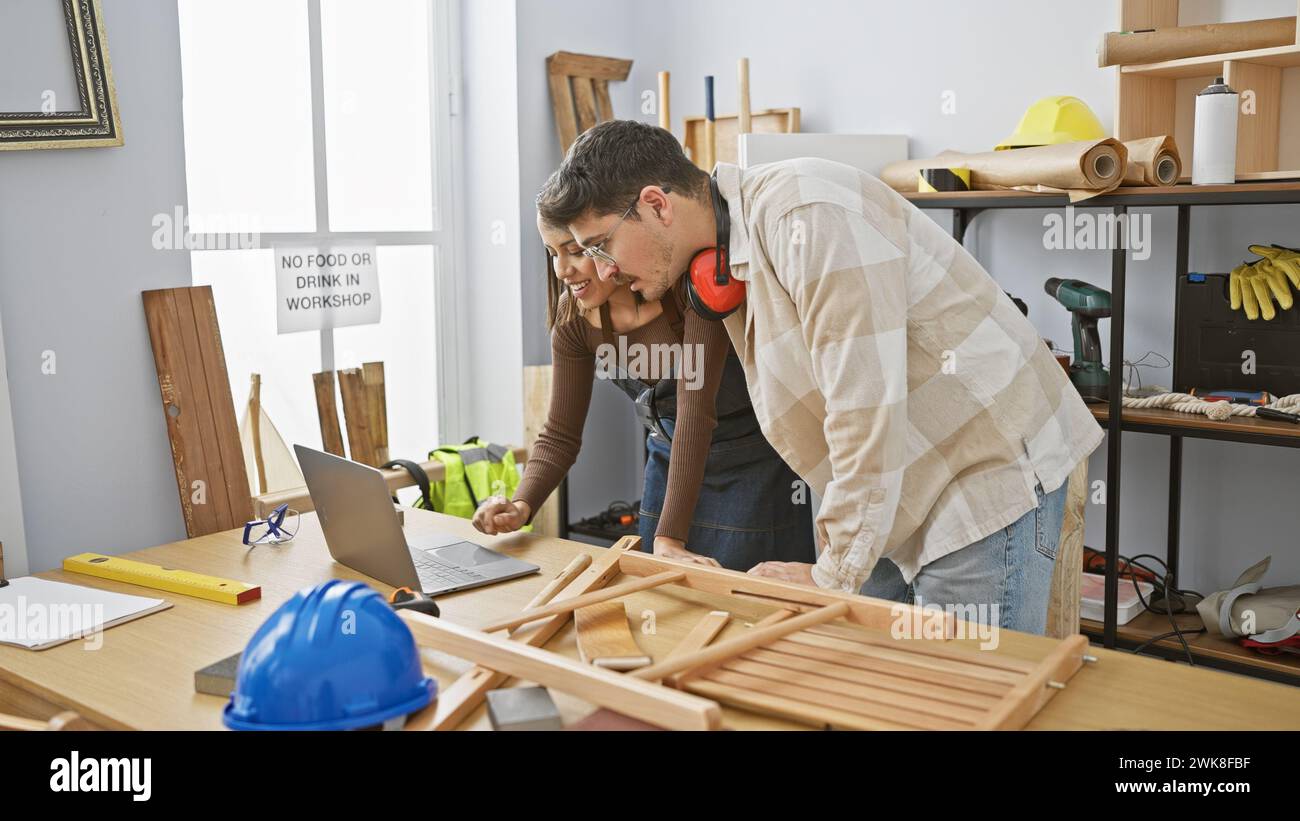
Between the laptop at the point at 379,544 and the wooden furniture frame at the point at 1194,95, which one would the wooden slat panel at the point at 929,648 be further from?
the wooden furniture frame at the point at 1194,95

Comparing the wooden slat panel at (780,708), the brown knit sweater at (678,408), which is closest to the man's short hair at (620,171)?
the brown knit sweater at (678,408)

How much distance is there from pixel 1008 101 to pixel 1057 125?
1.23 feet

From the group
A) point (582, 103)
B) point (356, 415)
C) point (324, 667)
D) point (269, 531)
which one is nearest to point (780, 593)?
point (324, 667)

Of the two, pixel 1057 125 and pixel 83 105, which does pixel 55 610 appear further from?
pixel 1057 125

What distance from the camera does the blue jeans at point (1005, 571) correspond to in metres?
1.79

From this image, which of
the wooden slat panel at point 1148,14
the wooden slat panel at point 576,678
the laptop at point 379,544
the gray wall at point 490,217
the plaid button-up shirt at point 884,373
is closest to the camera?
the wooden slat panel at point 576,678

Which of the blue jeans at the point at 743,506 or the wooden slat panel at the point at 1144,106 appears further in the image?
the wooden slat panel at the point at 1144,106

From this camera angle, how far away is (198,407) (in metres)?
2.98

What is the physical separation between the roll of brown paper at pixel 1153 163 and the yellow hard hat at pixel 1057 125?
252 mm

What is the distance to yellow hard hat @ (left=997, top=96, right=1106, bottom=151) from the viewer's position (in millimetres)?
3193

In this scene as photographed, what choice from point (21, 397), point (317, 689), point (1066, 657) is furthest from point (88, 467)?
point (1066, 657)

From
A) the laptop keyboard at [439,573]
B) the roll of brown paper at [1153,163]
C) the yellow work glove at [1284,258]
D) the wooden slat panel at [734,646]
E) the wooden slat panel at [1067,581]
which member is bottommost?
the wooden slat panel at [1067,581]

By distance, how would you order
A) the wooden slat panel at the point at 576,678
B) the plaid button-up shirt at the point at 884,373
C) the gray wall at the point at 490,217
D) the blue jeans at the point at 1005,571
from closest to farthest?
the wooden slat panel at the point at 576,678 < the plaid button-up shirt at the point at 884,373 < the blue jeans at the point at 1005,571 < the gray wall at the point at 490,217

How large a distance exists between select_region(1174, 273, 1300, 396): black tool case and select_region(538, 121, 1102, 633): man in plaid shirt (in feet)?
4.49
